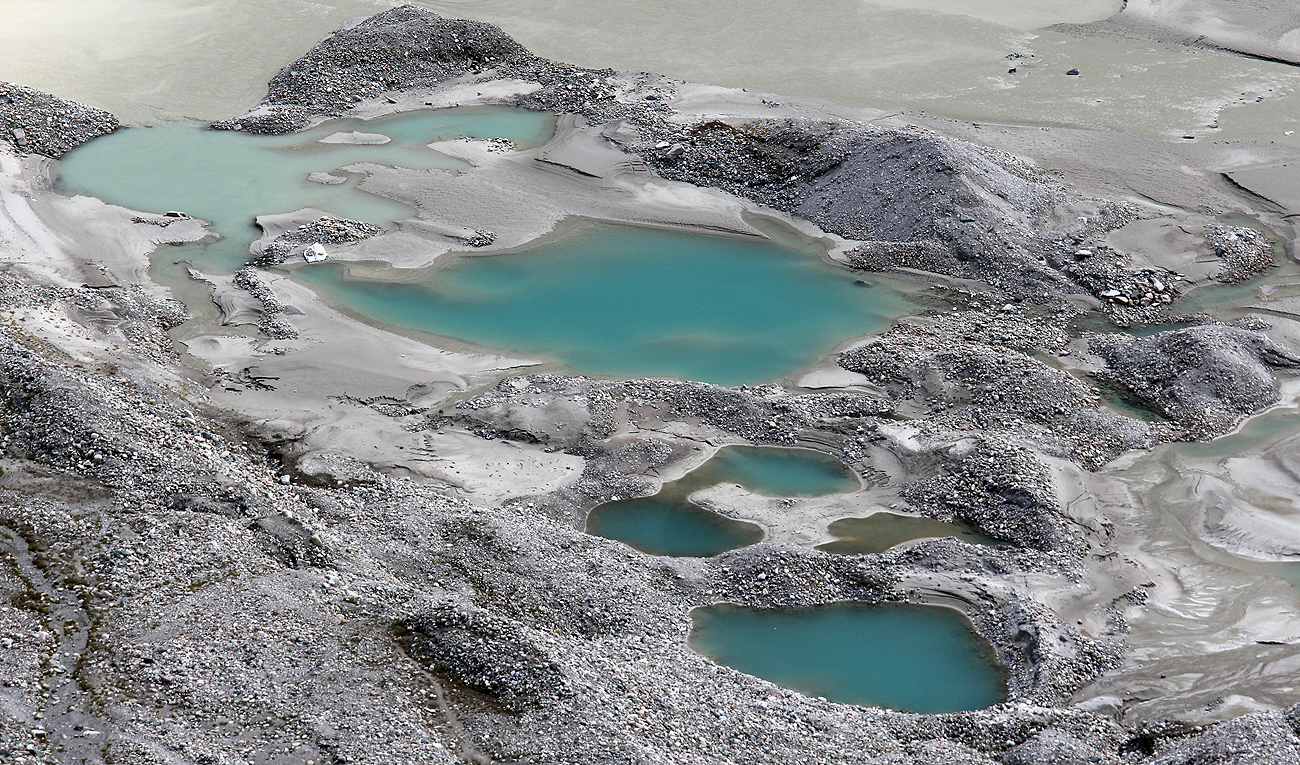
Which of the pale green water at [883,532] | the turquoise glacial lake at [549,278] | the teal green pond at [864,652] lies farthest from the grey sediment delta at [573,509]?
the turquoise glacial lake at [549,278]

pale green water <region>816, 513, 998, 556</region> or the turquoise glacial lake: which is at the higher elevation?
the turquoise glacial lake

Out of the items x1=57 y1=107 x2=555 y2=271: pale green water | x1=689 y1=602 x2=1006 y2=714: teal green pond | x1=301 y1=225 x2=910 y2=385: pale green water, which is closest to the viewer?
x1=689 y1=602 x2=1006 y2=714: teal green pond

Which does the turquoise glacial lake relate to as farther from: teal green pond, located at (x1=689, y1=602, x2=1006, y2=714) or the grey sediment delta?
teal green pond, located at (x1=689, y1=602, x2=1006, y2=714)

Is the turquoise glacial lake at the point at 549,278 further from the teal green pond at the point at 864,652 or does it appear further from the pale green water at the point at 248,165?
the teal green pond at the point at 864,652

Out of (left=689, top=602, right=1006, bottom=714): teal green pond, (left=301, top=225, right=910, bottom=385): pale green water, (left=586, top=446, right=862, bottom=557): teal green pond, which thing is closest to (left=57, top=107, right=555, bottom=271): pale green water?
(left=301, top=225, right=910, bottom=385): pale green water

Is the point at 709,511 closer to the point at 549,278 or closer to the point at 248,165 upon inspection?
the point at 549,278

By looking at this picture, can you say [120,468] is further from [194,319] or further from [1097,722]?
[1097,722]

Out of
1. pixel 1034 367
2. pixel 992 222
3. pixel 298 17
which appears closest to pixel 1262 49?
pixel 992 222
